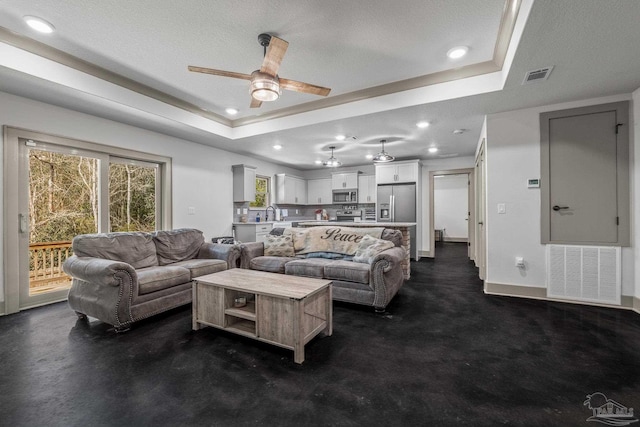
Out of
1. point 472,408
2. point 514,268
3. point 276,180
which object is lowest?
point 472,408

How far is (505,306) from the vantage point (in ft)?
10.4

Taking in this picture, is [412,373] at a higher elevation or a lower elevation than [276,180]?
lower

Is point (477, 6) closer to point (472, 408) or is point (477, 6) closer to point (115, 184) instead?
Answer: point (472, 408)

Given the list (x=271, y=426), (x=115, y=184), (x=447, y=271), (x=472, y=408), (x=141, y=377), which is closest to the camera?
(x=271, y=426)

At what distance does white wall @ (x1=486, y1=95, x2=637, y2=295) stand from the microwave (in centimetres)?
410

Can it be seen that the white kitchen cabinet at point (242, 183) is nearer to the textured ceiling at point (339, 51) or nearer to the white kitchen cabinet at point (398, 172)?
the textured ceiling at point (339, 51)

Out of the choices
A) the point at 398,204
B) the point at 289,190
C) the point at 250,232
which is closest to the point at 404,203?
the point at 398,204

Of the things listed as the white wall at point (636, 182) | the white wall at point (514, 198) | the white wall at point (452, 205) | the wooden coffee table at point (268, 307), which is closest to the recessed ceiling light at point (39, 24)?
the wooden coffee table at point (268, 307)

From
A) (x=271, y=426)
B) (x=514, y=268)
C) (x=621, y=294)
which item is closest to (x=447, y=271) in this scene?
(x=514, y=268)

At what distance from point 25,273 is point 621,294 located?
6903 millimetres

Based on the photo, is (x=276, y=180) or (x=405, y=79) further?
(x=276, y=180)

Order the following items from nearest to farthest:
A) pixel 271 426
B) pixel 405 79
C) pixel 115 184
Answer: pixel 271 426, pixel 405 79, pixel 115 184

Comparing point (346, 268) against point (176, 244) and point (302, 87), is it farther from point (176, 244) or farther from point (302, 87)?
point (176, 244)

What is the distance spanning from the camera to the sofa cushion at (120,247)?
9.61ft
